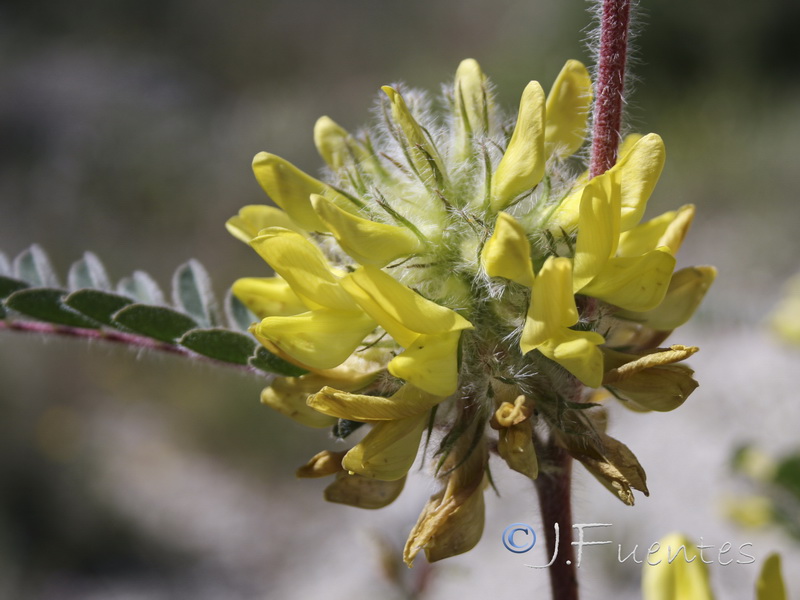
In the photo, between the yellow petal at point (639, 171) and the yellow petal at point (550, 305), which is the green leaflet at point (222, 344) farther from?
the yellow petal at point (639, 171)

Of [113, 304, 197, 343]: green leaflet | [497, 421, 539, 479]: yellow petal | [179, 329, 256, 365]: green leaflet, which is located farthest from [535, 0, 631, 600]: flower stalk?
[113, 304, 197, 343]: green leaflet

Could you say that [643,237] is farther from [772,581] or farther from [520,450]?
[772,581]

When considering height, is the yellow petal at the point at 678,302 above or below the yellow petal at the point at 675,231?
below

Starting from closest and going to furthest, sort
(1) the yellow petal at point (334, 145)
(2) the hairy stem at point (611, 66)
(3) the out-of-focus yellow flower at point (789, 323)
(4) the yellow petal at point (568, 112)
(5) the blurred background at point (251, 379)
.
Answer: (2) the hairy stem at point (611, 66), (4) the yellow petal at point (568, 112), (1) the yellow petal at point (334, 145), (3) the out-of-focus yellow flower at point (789, 323), (5) the blurred background at point (251, 379)

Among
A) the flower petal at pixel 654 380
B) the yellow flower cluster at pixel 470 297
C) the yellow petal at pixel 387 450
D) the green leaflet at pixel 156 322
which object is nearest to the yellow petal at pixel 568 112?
the yellow flower cluster at pixel 470 297

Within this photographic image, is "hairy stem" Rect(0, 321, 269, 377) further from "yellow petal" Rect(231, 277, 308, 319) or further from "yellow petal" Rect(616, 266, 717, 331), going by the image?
"yellow petal" Rect(616, 266, 717, 331)

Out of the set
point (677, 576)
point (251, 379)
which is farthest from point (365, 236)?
point (251, 379)

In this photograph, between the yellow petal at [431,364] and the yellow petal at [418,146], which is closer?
the yellow petal at [431,364]
